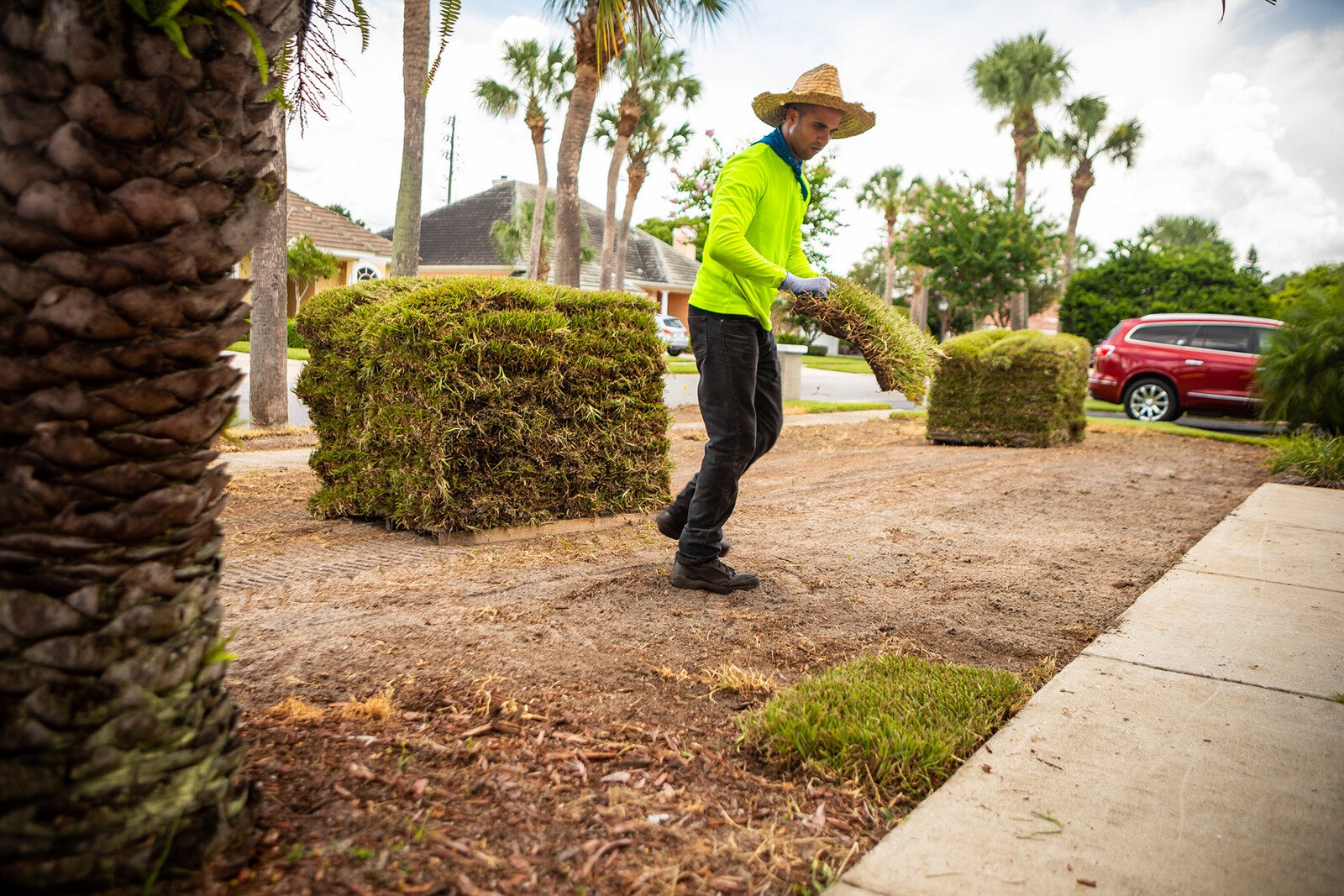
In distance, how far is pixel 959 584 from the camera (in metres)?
4.59

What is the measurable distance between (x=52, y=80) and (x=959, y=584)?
4168 millimetres

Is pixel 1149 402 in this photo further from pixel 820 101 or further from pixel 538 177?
pixel 538 177

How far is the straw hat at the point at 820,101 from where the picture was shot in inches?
159

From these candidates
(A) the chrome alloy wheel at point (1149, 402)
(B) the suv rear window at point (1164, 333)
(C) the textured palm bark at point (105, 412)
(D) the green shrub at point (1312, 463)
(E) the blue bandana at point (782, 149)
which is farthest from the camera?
(A) the chrome alloy wheel at point (1149, 402)

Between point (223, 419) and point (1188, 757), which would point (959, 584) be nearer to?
point (1188, 757)

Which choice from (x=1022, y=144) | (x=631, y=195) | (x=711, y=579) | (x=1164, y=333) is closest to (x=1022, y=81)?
(x=1022, y=144)

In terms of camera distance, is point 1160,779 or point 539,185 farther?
point 539,185

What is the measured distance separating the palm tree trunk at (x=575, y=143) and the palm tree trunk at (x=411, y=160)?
13.4ft

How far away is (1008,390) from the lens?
10641 mm

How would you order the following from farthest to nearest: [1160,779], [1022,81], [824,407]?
[1022,81], [824,407], [1160,779]

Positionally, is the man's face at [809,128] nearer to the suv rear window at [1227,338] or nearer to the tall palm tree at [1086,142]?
the suv rear window at [1227,338]

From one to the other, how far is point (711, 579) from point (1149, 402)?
1364 centimetres

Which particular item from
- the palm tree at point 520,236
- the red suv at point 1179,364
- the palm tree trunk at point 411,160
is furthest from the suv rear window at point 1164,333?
the palm tree at point 520,236

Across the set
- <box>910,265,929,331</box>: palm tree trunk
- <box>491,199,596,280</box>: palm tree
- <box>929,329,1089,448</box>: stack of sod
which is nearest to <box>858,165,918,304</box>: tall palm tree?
<box>910,265,929,331</box>: palm tree trunk
